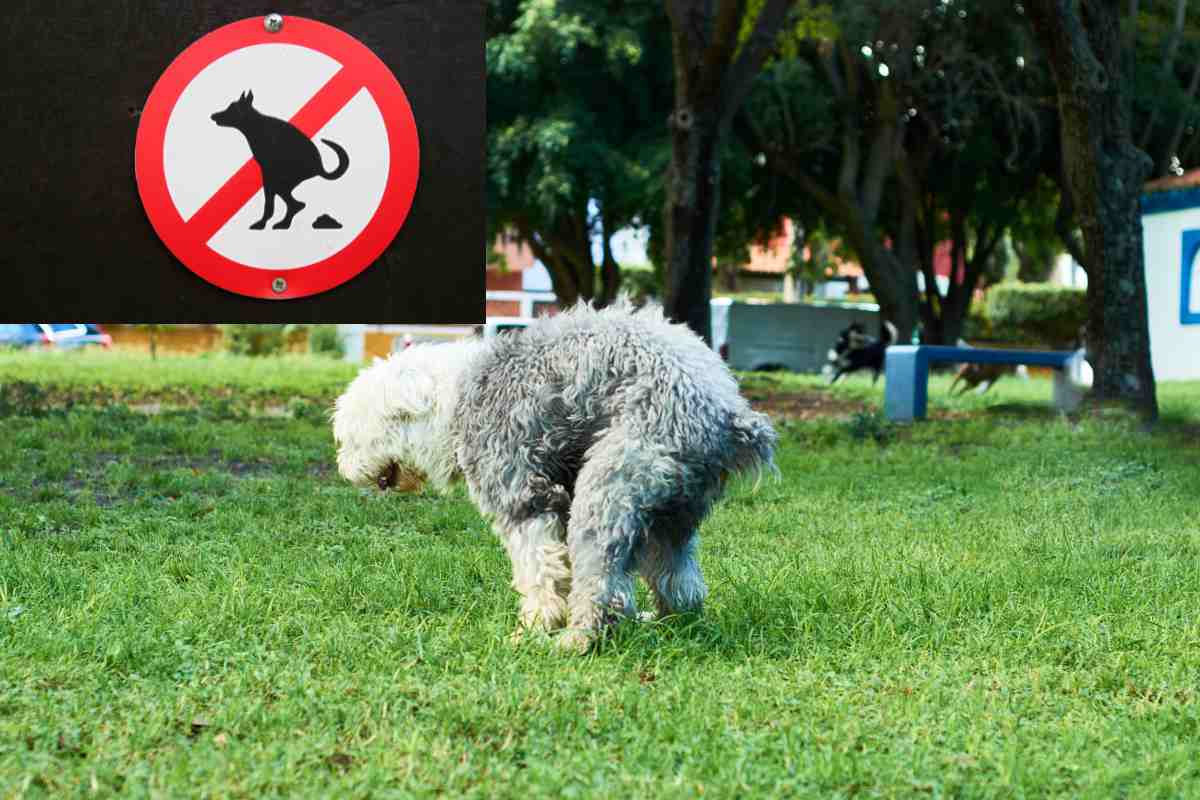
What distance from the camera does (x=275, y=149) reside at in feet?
13.7

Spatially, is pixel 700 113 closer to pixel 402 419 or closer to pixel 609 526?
pixel 402 419

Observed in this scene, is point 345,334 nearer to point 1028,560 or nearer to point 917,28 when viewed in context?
point 917,28

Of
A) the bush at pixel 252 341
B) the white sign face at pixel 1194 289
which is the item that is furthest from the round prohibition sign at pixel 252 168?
the bush at pixel 252 341

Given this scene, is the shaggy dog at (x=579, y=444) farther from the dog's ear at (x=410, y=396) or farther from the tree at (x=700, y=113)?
the tree at (x=700, y=113)

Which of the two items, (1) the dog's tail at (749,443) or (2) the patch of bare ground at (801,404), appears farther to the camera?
(2) the patch of bare ground at (801,404)

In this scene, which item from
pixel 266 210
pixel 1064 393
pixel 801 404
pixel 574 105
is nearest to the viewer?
pixel 266 210

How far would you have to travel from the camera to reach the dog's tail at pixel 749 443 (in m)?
4.63

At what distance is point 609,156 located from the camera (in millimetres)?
23344

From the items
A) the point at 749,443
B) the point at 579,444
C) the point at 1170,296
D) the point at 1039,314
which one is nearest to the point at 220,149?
the point at 579,444

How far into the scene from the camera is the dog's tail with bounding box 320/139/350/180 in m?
4.29

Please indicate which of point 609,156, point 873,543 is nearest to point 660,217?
point 609,156

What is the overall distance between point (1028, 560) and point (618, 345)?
2504 mm

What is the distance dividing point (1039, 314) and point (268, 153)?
33.8m

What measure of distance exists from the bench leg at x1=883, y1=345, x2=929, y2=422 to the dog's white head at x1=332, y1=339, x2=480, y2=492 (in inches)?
358
